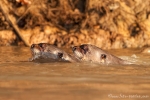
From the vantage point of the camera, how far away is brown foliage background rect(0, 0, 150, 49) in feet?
36.8

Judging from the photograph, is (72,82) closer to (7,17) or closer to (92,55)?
(92,55)

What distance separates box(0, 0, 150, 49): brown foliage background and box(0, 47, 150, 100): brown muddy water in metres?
5.43

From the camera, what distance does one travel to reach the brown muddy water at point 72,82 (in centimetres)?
360

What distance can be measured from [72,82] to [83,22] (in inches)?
293

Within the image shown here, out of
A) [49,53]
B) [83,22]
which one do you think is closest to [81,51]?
[49,53]

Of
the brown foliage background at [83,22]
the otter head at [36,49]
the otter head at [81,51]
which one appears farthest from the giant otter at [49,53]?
the brown foliage background at [83,22]

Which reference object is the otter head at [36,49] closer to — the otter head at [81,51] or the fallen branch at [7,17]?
the otter head at [81,51]

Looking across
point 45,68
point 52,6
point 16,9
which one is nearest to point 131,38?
point 52,6

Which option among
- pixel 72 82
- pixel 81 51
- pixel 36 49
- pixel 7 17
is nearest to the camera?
pixel 72 82

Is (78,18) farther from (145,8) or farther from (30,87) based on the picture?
(30,87)

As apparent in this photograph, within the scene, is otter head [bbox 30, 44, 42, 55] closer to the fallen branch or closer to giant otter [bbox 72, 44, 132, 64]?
giant otter [bbox 72, 44, 132, 64]

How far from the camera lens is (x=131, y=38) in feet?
37.8

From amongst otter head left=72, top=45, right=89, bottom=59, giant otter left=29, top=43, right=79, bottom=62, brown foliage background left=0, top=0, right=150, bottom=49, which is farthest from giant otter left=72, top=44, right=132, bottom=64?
brown foliage background left=0, top=0, right=150, bottom=49

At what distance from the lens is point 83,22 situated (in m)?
11.6
